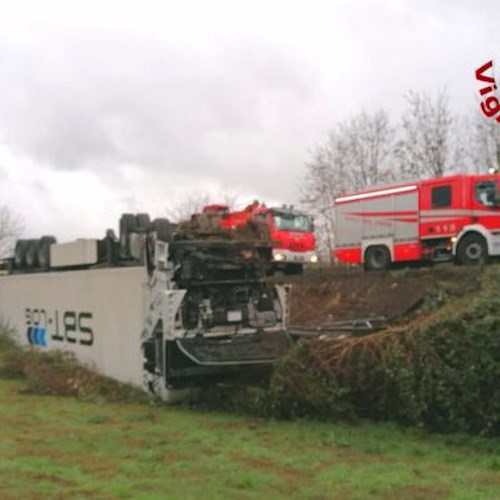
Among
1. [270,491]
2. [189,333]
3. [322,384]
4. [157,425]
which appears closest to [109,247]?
[189,333]

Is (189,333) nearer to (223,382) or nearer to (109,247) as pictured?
(223,382)

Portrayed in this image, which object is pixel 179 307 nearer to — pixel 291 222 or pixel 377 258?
pixel 377 258

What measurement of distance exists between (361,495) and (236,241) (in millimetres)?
5731

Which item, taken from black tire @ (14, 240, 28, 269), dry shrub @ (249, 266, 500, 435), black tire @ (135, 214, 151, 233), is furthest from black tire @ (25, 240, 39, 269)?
dry shrub @ (249, 266, 500, 435)

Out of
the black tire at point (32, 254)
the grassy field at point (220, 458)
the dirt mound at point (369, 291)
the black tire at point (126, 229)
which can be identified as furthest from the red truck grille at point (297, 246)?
the grassy field at point (220, 458)

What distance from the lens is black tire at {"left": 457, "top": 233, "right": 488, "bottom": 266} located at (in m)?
19.4

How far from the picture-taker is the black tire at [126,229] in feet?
40.4

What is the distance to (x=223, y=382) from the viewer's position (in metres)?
11.1

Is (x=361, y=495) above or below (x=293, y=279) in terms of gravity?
below

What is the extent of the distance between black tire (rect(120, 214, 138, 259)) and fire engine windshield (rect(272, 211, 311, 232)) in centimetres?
1292

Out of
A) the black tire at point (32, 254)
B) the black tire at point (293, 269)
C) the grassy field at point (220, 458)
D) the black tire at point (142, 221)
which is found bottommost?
the grassy field at point (220, 458)

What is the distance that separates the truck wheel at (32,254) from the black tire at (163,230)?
237 inches

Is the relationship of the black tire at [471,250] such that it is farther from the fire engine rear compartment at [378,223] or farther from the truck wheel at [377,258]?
the truck wheel at [377,258]

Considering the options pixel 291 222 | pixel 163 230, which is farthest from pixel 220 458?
A: pixel 291 222
